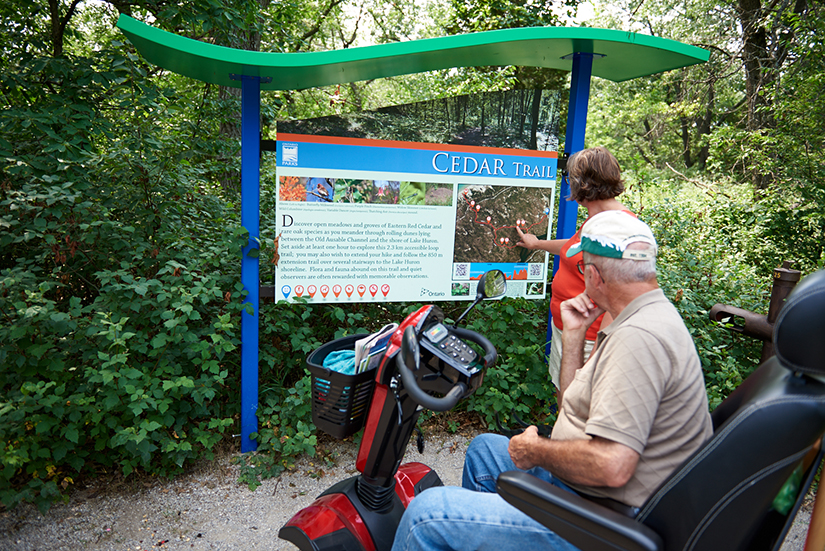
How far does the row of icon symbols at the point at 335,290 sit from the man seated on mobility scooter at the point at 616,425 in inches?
73.8

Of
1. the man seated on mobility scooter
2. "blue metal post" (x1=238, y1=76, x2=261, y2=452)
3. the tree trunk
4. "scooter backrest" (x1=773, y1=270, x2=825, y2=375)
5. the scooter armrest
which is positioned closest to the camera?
"scooter backrest" (x1=773, y1=270, x2=825, y2=375)

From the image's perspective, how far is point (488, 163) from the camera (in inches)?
139

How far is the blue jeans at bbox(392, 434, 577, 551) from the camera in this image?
1.42 metres

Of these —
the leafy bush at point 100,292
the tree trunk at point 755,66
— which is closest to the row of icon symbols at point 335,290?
the leafy bush at point 100,292

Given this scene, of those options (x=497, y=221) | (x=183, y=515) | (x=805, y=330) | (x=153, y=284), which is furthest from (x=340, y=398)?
(x=497, y=221)

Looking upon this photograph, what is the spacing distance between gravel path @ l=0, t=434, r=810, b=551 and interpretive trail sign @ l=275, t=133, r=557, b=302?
1.16 m

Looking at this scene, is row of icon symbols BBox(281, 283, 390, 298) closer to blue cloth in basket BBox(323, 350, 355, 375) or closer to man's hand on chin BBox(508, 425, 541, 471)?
blue cloth in basket BBox(323, 350, 355, 375)

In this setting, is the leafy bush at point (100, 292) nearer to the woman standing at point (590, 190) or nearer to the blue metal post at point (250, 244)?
the blue metal post at point (250, 244)

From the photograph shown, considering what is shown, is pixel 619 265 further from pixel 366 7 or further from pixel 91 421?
pixel 366 7

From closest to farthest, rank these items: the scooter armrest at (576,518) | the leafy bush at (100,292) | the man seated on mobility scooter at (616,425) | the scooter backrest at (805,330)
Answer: the scooter backrest at (805,330) → the scooter armrest at (576,518) → the man seated on mobility scooter at (616,425) → the leafy bush at (100,292)

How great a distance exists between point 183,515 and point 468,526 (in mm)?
1996

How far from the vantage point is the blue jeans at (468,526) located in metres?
1.42

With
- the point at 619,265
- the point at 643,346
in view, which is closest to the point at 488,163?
the point at 619,265

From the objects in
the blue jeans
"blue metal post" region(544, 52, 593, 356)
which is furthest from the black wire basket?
"blue metal post" region(544, 52, 593, 356)
